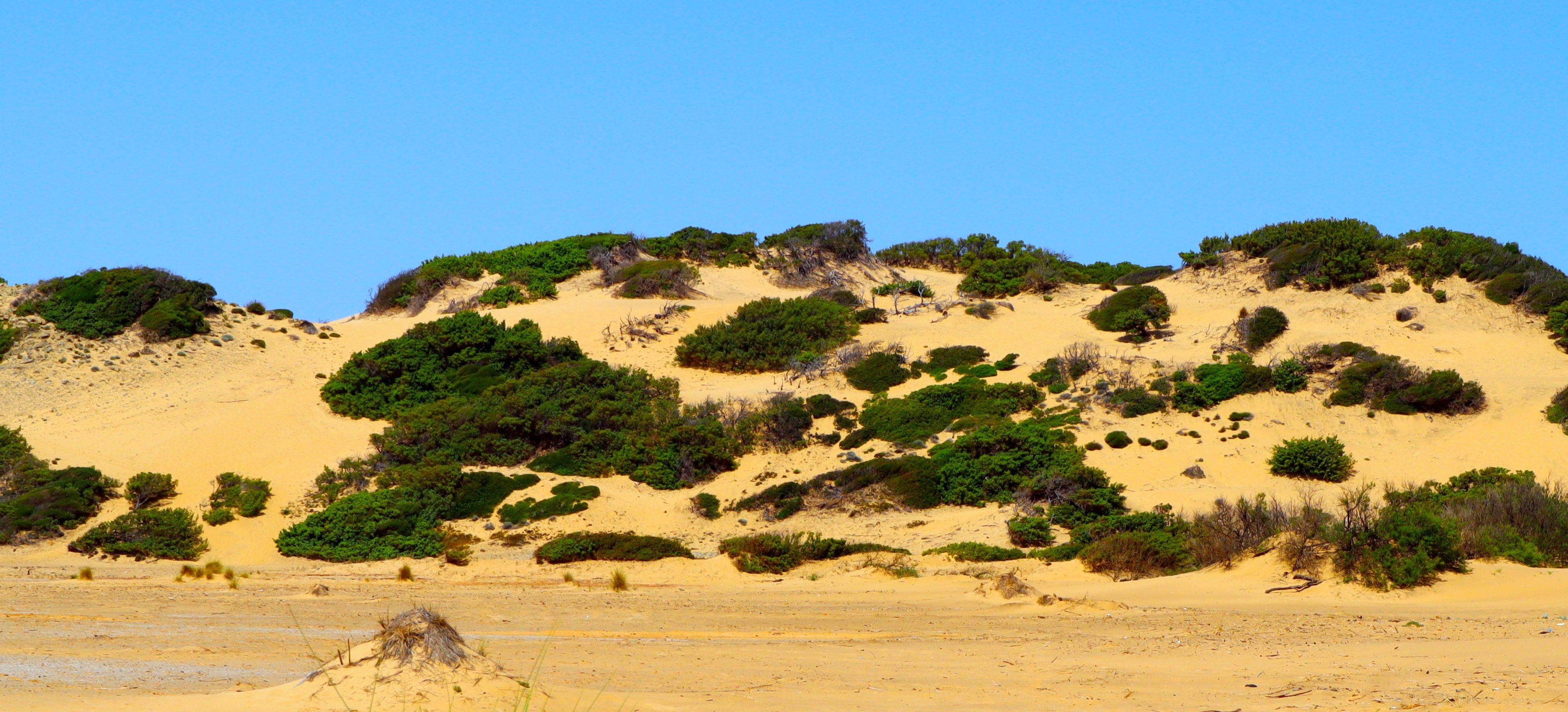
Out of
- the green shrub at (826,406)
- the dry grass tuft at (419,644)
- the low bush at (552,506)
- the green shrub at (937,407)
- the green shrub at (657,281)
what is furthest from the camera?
the green shrub at (657,281)

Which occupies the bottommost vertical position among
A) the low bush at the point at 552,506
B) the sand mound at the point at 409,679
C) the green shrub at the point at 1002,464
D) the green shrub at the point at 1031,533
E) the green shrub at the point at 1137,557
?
the sand mound at the point at 409,679

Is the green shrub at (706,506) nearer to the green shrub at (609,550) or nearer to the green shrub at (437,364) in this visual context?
the green shrub at (609,550)

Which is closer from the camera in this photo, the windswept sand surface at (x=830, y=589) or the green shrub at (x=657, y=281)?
the windswept sand surface at (x=830, y=589)

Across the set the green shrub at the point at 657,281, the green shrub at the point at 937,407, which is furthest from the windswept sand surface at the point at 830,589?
the green shrub at the point at 657,281

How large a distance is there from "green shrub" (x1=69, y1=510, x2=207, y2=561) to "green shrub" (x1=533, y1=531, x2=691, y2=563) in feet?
20.0

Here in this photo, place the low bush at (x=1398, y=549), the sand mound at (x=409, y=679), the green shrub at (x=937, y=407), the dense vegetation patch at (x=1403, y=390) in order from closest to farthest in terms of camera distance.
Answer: the sand mound at (x=409, y=679) → the low bush at (x=1398, y=549) → the dense vegetation patch at (x=1403, y=390) → the green shrub at (x=937, y=407)

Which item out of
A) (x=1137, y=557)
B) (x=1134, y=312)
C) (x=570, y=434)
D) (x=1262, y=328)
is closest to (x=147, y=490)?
(x=570, y=434)

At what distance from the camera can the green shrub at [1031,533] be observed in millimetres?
19359

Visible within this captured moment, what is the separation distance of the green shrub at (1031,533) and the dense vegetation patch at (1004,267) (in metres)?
18.8

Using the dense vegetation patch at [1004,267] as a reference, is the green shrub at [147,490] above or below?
below

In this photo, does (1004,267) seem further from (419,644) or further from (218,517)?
(419,644)

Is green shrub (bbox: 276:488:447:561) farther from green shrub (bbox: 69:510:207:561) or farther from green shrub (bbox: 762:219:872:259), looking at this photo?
green shrub (bbox: 762:219:872:259)

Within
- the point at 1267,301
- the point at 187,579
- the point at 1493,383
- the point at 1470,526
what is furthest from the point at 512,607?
the point at 1267,301

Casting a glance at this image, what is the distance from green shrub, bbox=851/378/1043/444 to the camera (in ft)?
85.3
